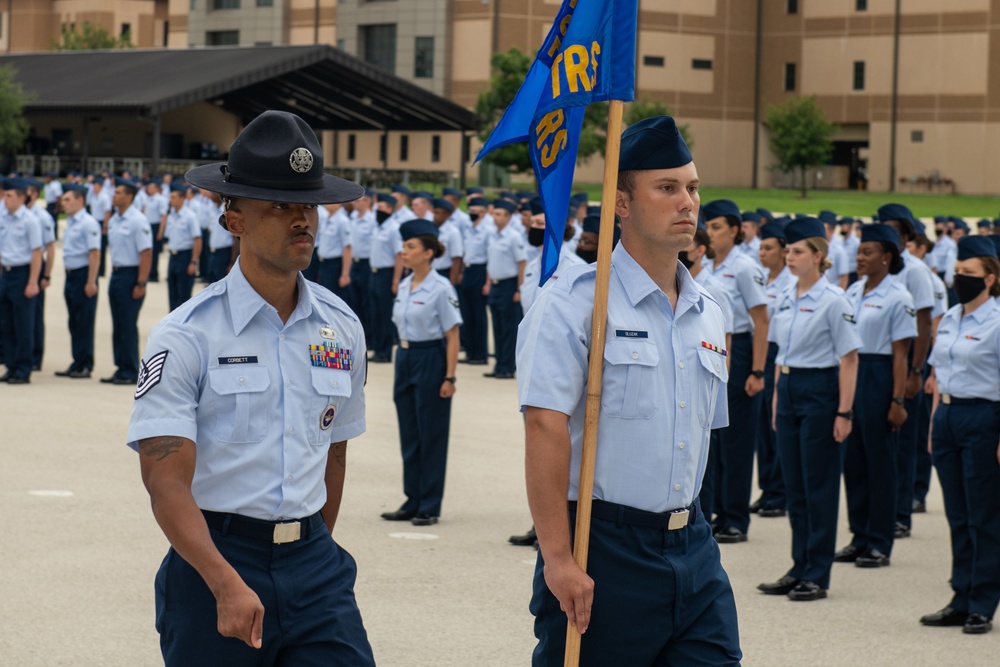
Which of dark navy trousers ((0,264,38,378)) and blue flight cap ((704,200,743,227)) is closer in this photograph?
blue flight cap ((704,200,743,227))

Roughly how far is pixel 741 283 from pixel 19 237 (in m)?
9.09

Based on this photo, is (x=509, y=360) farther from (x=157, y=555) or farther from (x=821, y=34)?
(x=821, y=34)

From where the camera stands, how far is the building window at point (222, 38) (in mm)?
78812

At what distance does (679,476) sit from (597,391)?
370 millimetres

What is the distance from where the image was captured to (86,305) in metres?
16.8

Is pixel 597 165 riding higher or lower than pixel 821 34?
lower

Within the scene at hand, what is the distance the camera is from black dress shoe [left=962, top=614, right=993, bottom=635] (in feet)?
25.2

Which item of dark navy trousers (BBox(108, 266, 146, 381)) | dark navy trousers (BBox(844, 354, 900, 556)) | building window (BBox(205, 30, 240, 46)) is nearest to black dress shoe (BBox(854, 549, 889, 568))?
dark navy trousers (BBox(844, 354, 900, 556))

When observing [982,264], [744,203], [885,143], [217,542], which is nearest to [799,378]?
[982,264]

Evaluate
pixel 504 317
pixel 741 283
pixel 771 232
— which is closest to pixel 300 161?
pixel 741 283

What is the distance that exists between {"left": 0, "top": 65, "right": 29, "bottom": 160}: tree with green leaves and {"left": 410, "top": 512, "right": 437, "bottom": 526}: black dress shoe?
155ft

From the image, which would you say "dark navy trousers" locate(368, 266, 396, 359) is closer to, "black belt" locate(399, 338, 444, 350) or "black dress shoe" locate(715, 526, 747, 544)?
"black belt" locate(399, 338, 444, 350)

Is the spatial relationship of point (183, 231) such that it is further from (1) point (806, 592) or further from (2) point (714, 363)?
(2) point (714, 363)

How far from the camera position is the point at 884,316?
9.41 metres
